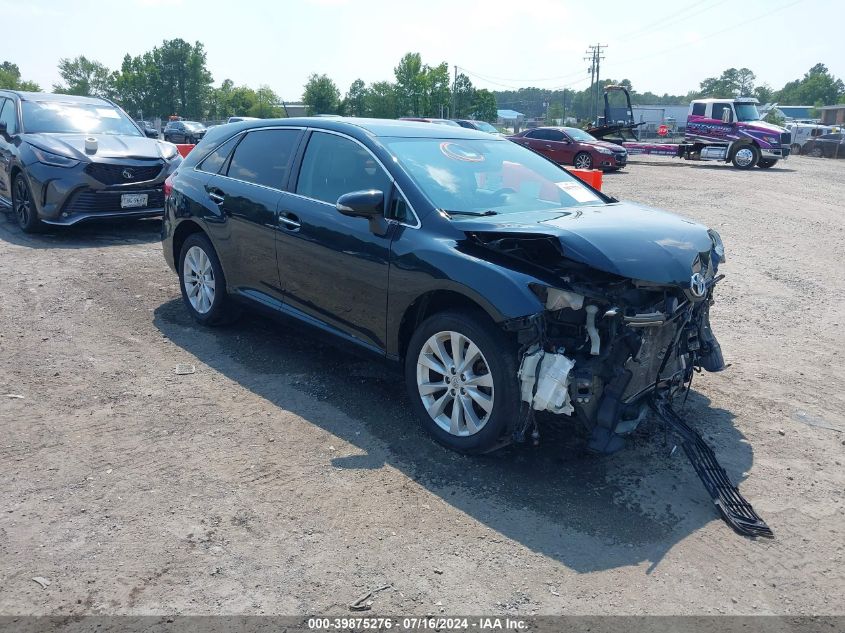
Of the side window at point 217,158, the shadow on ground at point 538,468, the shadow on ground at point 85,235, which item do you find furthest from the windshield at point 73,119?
the shadow on ground at point 538,468

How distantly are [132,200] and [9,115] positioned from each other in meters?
2.51

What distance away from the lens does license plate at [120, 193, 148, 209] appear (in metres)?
Result: 9.28

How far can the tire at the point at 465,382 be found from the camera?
3617mm

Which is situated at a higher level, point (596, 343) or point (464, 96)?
point (464, 96)

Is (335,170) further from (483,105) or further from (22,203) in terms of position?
(483,105)

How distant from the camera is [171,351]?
5520 mm

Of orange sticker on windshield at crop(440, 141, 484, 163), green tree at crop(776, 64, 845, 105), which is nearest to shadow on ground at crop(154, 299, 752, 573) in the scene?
orange sticker on windshield at crop(440, 141, 484, 163)

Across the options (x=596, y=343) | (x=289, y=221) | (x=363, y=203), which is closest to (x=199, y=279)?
(x=289, y=221)

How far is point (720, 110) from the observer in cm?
2675

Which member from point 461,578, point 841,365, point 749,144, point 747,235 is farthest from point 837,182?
point 461,578

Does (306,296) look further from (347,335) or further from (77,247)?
(77,247)

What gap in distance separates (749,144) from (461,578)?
89.1 feet

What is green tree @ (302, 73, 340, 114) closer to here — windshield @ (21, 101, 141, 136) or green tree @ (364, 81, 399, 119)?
green tree @ (364, 81, 399, 119)

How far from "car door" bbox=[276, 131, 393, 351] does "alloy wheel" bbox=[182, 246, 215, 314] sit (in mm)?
1123
